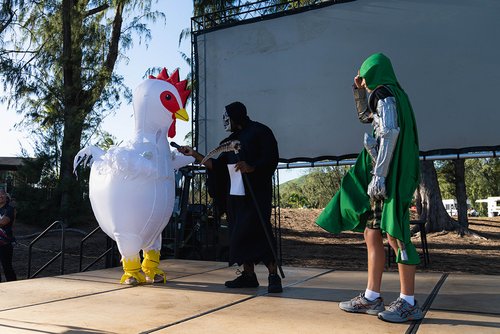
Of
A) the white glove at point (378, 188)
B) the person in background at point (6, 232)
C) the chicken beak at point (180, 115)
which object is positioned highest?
the chicken beak at point (180, 115)

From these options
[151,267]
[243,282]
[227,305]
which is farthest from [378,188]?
[151,267]

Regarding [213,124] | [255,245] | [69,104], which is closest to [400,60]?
[213,124]

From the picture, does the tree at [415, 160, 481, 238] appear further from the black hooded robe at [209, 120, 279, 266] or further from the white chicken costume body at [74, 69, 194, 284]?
the white chicken costume body at [74, 69, 194, 284]

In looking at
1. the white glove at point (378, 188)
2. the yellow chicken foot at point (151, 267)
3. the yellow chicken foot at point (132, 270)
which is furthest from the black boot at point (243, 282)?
the white glove at point (378, 188)

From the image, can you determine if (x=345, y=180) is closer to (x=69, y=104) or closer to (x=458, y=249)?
(x=458, y=249)

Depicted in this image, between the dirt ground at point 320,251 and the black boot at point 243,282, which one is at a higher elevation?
the black boot at point 243,282

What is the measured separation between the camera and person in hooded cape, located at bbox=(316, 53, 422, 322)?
266 centimetres

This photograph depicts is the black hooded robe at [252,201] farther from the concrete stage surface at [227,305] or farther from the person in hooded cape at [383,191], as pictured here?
the person in hooded cape at [383,191]

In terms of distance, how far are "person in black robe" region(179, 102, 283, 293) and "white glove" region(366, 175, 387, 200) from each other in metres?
1.25

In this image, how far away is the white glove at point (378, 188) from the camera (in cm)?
266

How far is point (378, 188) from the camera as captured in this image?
267cm

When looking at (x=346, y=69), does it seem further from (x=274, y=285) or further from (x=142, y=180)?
(x=274, y=285)

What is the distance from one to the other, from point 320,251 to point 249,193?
7.33 m

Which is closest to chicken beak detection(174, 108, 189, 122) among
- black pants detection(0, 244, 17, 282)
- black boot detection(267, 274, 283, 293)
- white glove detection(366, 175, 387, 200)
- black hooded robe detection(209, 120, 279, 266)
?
black hooded robe detection(209, 120, 279, 266)
